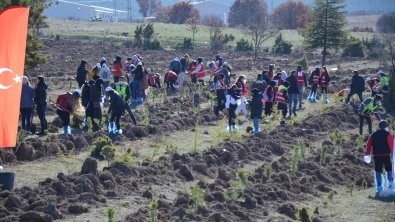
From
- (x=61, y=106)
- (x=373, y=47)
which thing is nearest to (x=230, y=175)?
(x=61, y=106)

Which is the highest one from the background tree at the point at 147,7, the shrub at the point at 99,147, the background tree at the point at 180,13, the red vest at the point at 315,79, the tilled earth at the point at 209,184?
the background tree at the point at 147,7

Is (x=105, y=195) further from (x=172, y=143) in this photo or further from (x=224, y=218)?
(x=172, y=143)

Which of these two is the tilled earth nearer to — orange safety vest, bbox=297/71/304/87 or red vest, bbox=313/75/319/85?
orange safety vest, bbox=297/71/304/87

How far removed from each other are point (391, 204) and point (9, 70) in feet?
26.7

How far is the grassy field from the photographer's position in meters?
70.8

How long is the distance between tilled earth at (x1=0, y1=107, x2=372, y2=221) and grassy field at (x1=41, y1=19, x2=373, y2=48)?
45.6m

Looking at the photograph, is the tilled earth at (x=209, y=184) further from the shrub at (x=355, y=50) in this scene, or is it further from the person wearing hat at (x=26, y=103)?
the shrub at (x=355, y=50)

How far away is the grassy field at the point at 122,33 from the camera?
70812 mm

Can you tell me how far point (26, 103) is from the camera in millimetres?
21828

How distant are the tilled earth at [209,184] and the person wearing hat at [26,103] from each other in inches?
170

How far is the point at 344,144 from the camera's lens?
24016 mm

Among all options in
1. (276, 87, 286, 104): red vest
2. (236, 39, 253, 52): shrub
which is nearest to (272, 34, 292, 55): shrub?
(236, 39, 253, 52): shrub

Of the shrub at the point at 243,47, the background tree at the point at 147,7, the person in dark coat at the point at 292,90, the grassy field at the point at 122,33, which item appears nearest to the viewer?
the person in dark coat at the point at 292,90

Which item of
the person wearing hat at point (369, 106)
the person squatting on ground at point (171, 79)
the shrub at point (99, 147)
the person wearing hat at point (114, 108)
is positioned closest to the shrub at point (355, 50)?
the person squatting on ground at point (171, 79)
